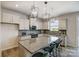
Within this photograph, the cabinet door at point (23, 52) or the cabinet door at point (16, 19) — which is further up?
the cabinet door at point (16, 19)

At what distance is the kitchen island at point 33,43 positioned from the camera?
154 cm

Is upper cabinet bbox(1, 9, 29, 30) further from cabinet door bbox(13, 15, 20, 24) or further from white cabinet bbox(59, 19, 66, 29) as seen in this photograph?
white cabinet bbox(59, 19, 66, 29)

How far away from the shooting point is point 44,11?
5.60ft

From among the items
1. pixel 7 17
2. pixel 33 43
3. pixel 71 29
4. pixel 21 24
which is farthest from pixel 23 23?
pixel 71 29

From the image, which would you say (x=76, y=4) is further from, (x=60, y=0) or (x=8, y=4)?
(x=8, y=4)

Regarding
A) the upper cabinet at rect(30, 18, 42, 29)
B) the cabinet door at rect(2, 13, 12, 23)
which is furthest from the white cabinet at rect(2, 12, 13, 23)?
the upper cabinet at rect(30, 18, 42, 29)

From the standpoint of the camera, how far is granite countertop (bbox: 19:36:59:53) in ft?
5.11

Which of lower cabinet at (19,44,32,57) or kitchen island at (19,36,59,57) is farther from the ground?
kitchen island at (19,36,59,57)

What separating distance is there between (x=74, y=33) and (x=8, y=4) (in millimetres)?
1262

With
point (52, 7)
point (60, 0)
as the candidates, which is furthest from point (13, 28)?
point (60, 0)

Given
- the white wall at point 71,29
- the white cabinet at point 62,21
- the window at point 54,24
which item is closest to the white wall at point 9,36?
the window at point 54,24

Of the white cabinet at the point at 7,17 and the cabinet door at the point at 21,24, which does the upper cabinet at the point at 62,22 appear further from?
the white cabinet at the point at 7,17

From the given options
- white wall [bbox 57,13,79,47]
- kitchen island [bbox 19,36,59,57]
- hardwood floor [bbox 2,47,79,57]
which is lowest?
hardwood floor [bbox 2,47,79,57]

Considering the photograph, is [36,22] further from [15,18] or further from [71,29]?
[71,29]
